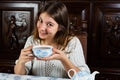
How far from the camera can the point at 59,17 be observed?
54.1 inches

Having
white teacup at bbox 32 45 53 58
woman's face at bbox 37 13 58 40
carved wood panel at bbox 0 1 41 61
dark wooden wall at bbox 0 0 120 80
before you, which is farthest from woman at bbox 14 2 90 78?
carved wood panel at bbox 0 1 41 61

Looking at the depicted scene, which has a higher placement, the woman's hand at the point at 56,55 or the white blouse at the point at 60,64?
the woman's hand at the point at 56,55

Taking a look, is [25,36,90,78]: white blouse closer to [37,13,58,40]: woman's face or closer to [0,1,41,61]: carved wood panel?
[37,13,58,40]: woman's face

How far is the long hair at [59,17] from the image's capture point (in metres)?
1.36

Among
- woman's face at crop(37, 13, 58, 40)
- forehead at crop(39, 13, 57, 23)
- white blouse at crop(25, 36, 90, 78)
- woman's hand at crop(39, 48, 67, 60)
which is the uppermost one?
forehead at crop(39, 13, 57, 23)

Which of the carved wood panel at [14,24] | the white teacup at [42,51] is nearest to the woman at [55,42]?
the white teacup at [42,51]

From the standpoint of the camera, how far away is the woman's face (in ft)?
4.31

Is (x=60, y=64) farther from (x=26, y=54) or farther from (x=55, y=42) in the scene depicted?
(x=26, y=54)

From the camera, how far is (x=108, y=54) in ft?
7.77

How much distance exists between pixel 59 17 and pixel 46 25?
0.10 m

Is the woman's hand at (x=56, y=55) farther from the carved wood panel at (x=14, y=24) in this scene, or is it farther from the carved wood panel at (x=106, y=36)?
the carved wood panel at (x=14, y=24)

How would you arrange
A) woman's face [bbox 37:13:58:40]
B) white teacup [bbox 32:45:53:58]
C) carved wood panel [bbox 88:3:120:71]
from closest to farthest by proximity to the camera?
white teacup [bbox 32:45:53:58] → woman's face [bbox 37:13:58:40] → carved wood panel [bbox 88:3:120:71]

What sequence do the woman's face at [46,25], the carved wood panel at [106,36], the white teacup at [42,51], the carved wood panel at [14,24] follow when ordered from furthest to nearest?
the carved wood panel at [14,24], the carved wood panel at [106,36], the woman's face at [46,25], the white teacup at [42,51]

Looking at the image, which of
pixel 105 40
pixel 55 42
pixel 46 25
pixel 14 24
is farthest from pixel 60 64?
pixel 14 24
